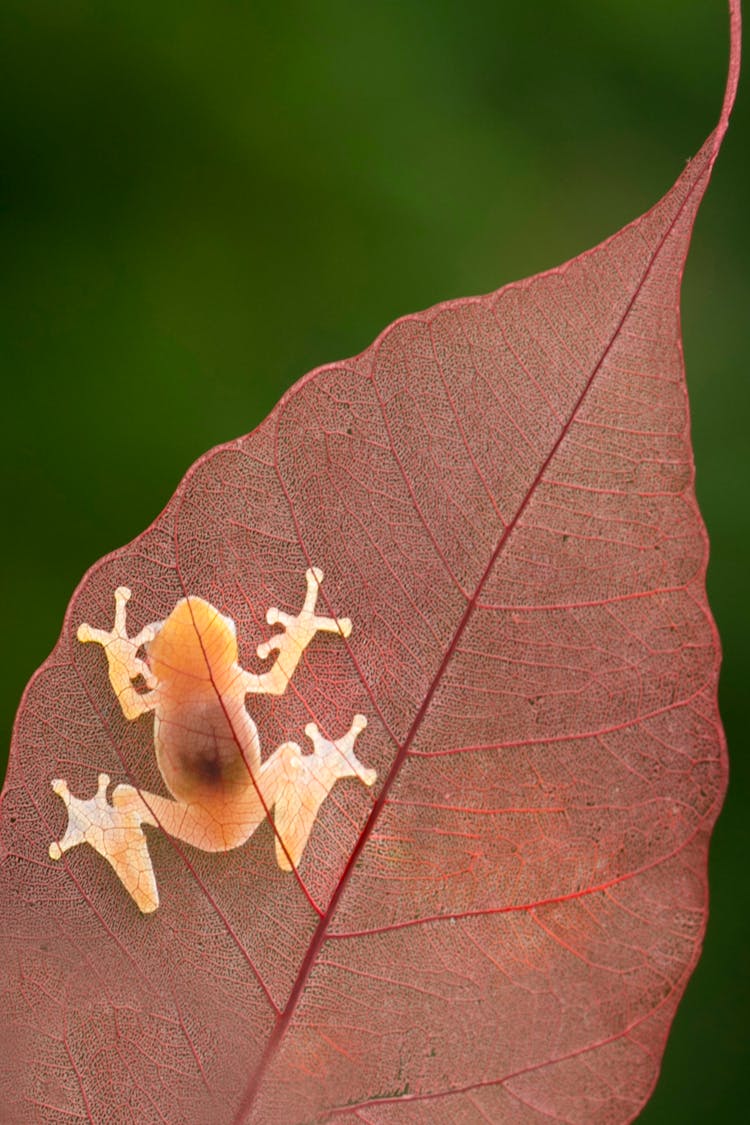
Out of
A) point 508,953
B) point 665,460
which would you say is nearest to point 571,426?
point 665,460

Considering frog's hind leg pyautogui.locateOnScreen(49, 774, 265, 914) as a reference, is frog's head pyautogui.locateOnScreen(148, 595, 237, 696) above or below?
above

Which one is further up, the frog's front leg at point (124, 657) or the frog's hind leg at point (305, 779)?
the frog's front leg at point (124, 657)

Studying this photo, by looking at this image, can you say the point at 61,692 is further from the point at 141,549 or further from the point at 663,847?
the point at 663,847

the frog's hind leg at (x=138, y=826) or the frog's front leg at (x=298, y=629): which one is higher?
A: the frog's front leg at (x=298, y=629)

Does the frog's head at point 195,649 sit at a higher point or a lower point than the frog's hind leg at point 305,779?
higher

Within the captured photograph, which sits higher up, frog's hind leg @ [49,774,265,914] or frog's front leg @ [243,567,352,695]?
frog's front leg @ [243,567,352,695]
